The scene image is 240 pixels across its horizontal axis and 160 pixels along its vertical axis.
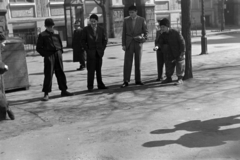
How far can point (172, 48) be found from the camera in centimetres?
959

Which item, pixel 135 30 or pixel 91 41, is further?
pixel 135 30

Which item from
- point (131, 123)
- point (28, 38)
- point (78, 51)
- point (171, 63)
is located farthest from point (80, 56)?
point (28, 38)

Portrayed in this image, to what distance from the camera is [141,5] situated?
31359 mm

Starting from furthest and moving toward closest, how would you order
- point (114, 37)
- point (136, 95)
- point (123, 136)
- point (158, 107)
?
point (114, 37) < point (136, 95) < point (158, 107) < point (123, 136)

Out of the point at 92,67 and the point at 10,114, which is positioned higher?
the point at 92,67

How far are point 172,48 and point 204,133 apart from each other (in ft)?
14.3

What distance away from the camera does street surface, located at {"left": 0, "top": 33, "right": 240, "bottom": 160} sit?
4.99 m

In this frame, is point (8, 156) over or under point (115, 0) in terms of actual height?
under

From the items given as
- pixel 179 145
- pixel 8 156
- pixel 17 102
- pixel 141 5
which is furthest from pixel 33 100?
pixel 141 5

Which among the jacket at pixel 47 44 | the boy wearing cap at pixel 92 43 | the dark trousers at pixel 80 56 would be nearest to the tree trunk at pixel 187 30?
the boy wearing cap at pixel 92 43

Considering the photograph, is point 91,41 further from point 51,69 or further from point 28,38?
point 28,38

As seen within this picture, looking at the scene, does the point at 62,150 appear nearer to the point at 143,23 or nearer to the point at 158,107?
the point at 158,107

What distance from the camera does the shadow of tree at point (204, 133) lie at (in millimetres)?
5148

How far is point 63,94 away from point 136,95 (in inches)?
67.3
